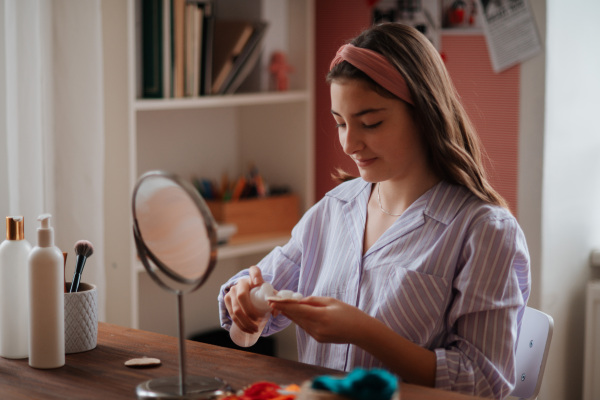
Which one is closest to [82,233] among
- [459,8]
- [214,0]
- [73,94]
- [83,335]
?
[73,94]

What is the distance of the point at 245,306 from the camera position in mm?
1392

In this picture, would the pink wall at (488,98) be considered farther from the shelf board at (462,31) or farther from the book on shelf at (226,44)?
the book on shelf at (226,44)

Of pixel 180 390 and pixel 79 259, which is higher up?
pixel 79 259

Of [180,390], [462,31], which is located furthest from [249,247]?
[180,390]

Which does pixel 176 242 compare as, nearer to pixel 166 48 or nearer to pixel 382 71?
pixel 382 71

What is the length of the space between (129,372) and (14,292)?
26 cm

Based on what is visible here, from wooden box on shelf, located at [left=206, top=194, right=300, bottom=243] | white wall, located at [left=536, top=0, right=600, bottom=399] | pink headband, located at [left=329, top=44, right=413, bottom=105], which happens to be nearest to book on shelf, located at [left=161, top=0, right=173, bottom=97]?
wooden box on shelf, located at [left=206, top=194, right=300, bottom=243]

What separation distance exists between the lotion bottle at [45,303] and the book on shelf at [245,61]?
5.01 ft

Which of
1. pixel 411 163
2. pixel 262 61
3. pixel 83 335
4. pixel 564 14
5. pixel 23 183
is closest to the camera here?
pixel 83 335

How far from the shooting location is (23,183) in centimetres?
212

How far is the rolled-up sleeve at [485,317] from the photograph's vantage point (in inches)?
52.7

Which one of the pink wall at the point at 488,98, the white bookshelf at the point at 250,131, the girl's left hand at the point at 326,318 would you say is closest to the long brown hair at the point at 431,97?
the girl's left hand at the point at 326,318

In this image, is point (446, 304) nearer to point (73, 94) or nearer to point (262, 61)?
point (73, 94)

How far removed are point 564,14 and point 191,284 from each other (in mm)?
1759
